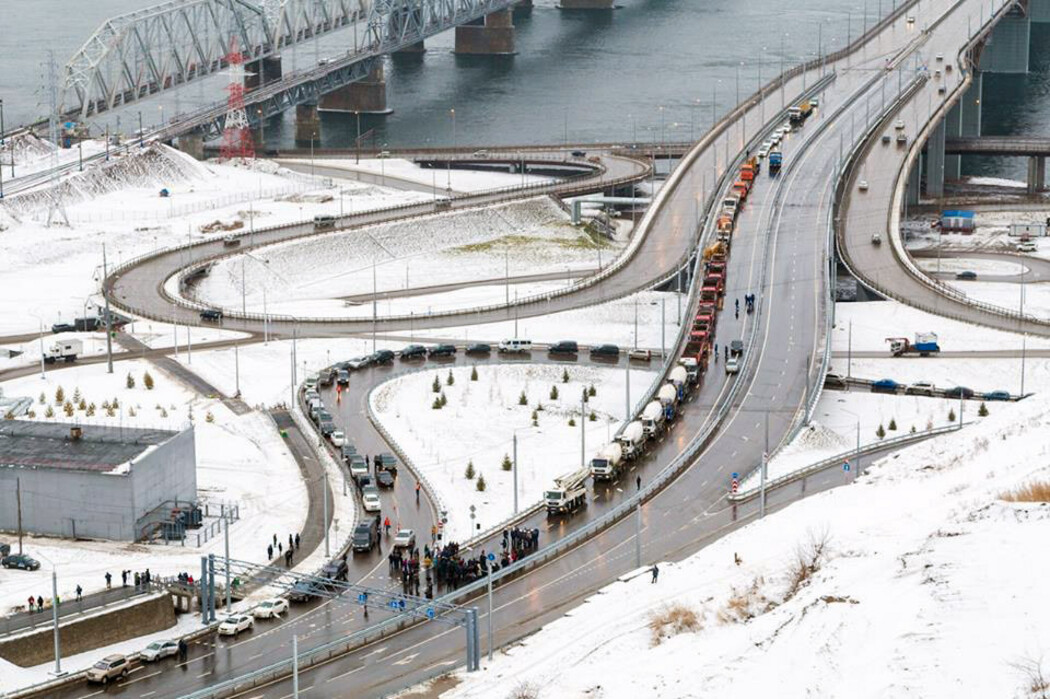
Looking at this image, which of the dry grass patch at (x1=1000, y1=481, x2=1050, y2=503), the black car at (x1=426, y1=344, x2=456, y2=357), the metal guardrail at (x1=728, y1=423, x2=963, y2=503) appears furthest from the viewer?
the black car at (x1=426, y1=344, x2=456, y2=357)

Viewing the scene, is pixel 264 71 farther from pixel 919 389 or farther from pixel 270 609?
pixel 270 609

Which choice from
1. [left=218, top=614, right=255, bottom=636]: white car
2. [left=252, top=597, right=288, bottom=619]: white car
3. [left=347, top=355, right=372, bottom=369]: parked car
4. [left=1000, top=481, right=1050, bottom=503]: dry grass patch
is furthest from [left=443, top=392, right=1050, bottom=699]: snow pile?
[left=347, top=355, right=372, bottom=369]: parked car

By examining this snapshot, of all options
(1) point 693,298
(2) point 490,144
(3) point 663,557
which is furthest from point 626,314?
(2) point 490,144

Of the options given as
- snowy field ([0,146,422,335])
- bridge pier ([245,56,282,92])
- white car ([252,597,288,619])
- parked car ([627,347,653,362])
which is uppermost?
bridge pier ([245,56,282,92])

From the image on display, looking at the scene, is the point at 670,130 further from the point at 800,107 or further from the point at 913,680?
the point at 913,680

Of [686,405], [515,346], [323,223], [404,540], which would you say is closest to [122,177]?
[323,223]

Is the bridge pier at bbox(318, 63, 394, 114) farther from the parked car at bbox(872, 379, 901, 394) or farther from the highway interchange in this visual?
the parked car at bbox(872, 379, 901, 394)
